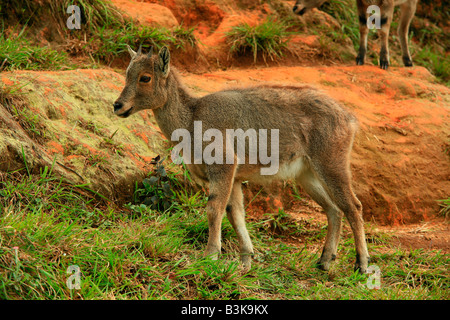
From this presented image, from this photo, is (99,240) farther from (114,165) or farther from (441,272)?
(441,272)

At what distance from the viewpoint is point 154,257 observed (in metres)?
5.62

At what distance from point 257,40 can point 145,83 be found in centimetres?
496

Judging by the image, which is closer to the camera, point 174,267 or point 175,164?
point 174,267

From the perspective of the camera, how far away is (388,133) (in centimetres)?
907

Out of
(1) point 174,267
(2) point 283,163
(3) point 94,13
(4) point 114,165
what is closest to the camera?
(1) point 174,267

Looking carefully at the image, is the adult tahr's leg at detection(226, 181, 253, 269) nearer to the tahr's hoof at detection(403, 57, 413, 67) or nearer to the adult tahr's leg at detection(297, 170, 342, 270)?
the adult tahr's leg at detection(297, 170, 342, 270)

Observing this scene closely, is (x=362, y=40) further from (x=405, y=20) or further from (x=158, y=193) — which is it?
(x=158, y=193)

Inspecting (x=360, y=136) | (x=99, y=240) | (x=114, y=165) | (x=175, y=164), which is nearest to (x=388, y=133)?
(x=360, y=136)

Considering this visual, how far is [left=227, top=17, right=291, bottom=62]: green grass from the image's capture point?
10562mm

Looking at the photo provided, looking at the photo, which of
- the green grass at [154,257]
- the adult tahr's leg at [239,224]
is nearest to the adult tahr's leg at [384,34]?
the green grass at [154,257]

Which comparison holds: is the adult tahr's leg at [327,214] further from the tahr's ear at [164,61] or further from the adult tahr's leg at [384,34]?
the adult tahr's leg at [384,34]

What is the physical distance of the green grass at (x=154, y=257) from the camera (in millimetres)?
4898

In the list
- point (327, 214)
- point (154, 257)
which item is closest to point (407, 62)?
point (327, 214)

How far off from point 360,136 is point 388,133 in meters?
0.58
